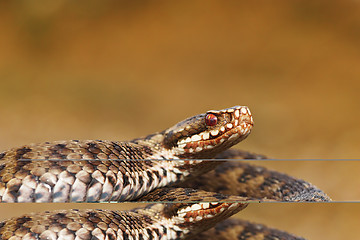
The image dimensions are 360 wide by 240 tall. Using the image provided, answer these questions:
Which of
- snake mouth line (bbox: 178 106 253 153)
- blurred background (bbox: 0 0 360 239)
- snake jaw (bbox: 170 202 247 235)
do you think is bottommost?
snake jaw (bbox: 170 202 247 235)

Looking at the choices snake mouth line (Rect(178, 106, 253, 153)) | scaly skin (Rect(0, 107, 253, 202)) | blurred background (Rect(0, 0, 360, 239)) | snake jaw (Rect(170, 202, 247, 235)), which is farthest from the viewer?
blurred background (Rect(0, 0, 360, 239))

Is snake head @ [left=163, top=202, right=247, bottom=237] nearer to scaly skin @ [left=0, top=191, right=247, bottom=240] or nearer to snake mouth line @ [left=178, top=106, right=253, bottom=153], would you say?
scaly skin @ [left=0, top=191, right=247, bottom=240]

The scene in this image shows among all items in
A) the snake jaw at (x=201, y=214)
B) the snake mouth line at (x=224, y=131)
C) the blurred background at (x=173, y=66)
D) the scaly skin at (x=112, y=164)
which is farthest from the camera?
the blurred background at (x=173, y=66)

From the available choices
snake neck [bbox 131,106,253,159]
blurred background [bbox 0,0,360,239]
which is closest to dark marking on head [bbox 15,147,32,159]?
snake neck [bbox 131,106,253,159]

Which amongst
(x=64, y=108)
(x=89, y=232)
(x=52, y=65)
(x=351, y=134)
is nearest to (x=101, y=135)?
(x=64, y=108)

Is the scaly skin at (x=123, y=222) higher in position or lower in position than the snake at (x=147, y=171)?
lower

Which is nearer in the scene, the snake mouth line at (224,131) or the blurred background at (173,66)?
the snake mouth line at (224,131)

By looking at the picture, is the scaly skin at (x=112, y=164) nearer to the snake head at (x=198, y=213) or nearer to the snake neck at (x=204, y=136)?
the snake neck at (x=204, y=136)

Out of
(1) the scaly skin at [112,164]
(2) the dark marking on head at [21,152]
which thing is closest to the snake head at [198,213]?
(1) the scaly skin at [112,164]
